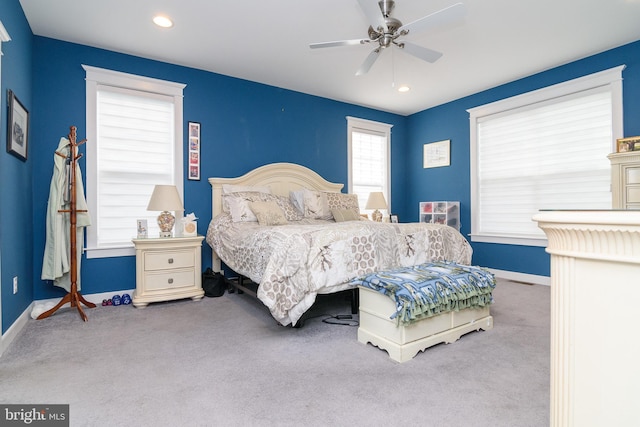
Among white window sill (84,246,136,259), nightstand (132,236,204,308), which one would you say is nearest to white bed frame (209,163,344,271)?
nightstand (132,236,204,308)

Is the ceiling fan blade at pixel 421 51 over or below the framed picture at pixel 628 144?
over

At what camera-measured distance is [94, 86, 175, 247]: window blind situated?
3.61 meters

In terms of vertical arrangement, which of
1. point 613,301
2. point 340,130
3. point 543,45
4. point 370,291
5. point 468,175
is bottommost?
point 370,291

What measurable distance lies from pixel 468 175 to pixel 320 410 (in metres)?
4.52

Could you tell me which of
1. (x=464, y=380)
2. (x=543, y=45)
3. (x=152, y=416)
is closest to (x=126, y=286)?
(x=152, y=416)

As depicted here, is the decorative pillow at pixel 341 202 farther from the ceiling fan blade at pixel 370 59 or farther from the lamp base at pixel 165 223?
the lamp base at pixel 165 223

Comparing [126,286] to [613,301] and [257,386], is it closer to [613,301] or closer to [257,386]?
[257,386]

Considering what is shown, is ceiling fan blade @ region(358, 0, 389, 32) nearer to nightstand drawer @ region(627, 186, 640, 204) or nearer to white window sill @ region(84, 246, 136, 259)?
nightstand drawer @ region(627, 186, 640, 204)

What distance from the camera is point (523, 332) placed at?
259 cm

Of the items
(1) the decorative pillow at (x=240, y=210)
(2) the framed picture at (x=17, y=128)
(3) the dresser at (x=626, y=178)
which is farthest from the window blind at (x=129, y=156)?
(3) the dresser at (x=626, y=178)

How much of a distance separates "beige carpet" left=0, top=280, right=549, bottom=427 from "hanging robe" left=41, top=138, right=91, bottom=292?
1.47 feet

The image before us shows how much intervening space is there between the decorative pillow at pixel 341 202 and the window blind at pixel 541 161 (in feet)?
6.48

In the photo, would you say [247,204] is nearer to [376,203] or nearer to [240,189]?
[240,189]

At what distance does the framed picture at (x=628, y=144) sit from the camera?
3211 mm
